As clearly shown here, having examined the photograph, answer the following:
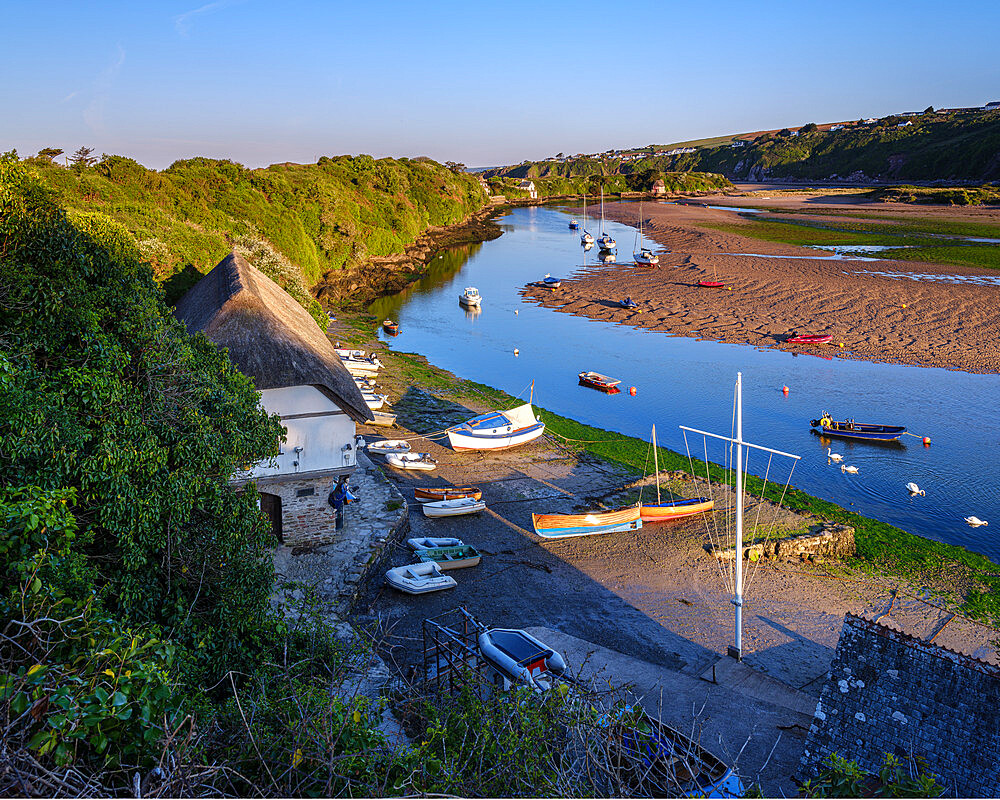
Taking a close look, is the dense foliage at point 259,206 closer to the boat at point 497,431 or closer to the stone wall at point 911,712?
the boat at point 497,431

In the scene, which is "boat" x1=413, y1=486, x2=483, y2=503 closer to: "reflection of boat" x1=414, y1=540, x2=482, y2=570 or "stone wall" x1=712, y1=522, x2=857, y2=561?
"reflection of boat" x1=414, y1=540, x2=482, y2=570

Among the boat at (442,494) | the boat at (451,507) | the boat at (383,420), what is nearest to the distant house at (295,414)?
the boat at (451,507)

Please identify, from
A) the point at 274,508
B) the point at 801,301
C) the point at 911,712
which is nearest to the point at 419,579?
the point at 274,508

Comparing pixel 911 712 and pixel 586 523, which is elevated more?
pixel 911 712

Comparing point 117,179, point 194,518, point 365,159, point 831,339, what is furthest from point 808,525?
point 365,159

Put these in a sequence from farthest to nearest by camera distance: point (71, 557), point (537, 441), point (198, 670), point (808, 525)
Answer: point (537, 441), point (808, 525), point (198, 670), point (71, 557)

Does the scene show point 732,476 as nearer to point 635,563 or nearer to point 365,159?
point 635,563

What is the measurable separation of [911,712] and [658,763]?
16.6ft

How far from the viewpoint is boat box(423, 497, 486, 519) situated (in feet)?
66.3

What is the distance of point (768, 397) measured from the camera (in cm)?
3400

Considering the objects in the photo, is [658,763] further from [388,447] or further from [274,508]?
[388,447]

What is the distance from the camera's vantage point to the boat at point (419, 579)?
15766 mm

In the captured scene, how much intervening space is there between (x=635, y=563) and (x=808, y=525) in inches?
259

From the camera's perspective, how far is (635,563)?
19.2m
